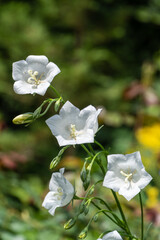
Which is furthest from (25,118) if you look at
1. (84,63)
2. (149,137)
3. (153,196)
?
(84,63)

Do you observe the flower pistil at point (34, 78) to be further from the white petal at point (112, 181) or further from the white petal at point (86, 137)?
the white petal at point (112, 181)

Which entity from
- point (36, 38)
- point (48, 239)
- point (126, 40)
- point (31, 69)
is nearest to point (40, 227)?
point (48, 239)

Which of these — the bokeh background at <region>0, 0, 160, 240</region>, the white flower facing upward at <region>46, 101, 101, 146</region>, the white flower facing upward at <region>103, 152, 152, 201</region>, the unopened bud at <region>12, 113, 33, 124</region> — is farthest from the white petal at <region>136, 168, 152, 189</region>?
the bokeh background at <region>0, 0, 160, 240</region>

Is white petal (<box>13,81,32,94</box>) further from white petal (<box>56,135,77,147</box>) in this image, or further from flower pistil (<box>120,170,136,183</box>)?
flower pistil (<box>120,170,136,183</box>)

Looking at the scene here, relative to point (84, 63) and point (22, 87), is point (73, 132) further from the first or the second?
point (84, 63)

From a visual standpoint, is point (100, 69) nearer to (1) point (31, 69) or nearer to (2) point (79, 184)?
(2) point (79, 184)

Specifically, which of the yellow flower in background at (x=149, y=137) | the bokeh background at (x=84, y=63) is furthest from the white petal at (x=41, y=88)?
the yellow flower in background at (x=149, y=137)
